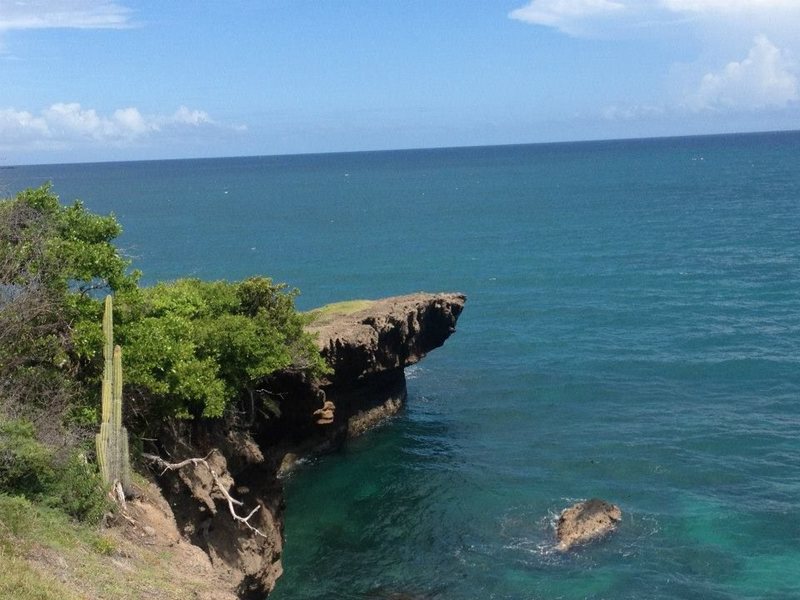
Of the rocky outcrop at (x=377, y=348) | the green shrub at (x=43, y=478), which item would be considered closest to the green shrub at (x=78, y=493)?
the green shrub at (x=43, y=478)

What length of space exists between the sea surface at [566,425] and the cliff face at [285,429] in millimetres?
1901

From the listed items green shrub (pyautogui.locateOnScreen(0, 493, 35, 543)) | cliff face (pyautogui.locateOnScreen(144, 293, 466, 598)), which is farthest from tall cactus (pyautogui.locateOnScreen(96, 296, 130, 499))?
cliff face (pyautogui.locateOnScreen(144, 293, 466, 598))

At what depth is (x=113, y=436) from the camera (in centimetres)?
2325

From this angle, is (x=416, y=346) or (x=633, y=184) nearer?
(x=416, y=346)

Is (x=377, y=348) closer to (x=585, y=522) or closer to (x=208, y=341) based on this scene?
(x=585, y=522)

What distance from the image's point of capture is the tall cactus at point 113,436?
23016mm

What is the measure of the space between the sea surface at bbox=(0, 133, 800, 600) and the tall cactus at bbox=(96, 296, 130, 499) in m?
11.9

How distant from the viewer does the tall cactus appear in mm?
23016

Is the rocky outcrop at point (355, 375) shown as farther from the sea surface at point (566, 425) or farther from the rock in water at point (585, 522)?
the rock in water at point (585, 522)

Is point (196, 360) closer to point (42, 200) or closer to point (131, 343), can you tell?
point (131, 343)

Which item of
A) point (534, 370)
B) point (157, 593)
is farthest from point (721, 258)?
point (157, 593)

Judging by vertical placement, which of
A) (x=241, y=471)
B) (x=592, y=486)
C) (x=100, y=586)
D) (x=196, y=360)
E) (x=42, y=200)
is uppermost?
(x=42, y=200)

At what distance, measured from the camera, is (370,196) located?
190m

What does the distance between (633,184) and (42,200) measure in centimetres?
17802
